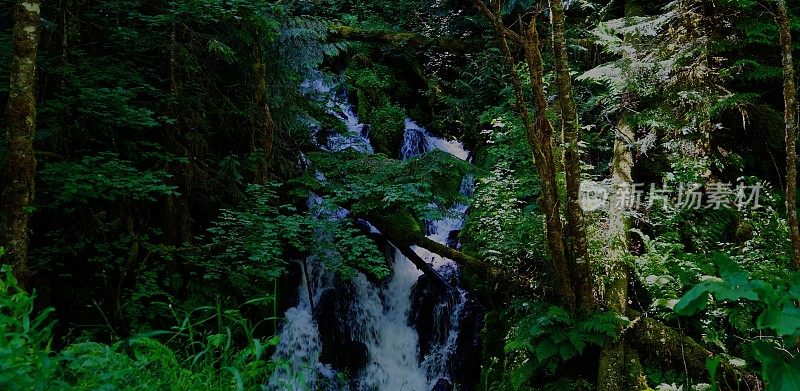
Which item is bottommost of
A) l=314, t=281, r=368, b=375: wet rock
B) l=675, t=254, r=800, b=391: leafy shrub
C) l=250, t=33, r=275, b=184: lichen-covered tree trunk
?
l=314, t=281, r=368, b=375: wet rock

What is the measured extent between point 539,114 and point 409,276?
453 cm

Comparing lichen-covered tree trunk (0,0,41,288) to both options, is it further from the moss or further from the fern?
the moss

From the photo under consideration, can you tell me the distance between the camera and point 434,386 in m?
7.88

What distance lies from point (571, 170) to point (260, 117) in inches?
189

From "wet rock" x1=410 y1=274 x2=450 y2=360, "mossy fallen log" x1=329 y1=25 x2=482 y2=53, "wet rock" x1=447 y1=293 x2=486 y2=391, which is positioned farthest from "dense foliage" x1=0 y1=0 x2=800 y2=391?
"mossy fallen log" x1=329 y1=25 x2=482 y2=53

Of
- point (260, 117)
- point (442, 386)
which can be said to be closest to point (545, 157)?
point (442, 386)

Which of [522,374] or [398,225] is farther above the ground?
[398,225]

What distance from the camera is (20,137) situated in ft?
14.5

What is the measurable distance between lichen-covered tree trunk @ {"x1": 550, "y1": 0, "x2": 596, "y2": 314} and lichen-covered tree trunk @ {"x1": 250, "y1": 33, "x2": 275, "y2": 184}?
4.36 metres

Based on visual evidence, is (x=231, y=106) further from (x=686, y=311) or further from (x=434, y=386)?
(x=686, y=311)

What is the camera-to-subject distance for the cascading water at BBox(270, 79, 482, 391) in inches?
316

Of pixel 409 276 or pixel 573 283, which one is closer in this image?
pixel 573 283

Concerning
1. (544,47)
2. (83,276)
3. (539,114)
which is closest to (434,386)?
(539,114)

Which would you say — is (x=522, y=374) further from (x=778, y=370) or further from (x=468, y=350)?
(x=778, y=370)
